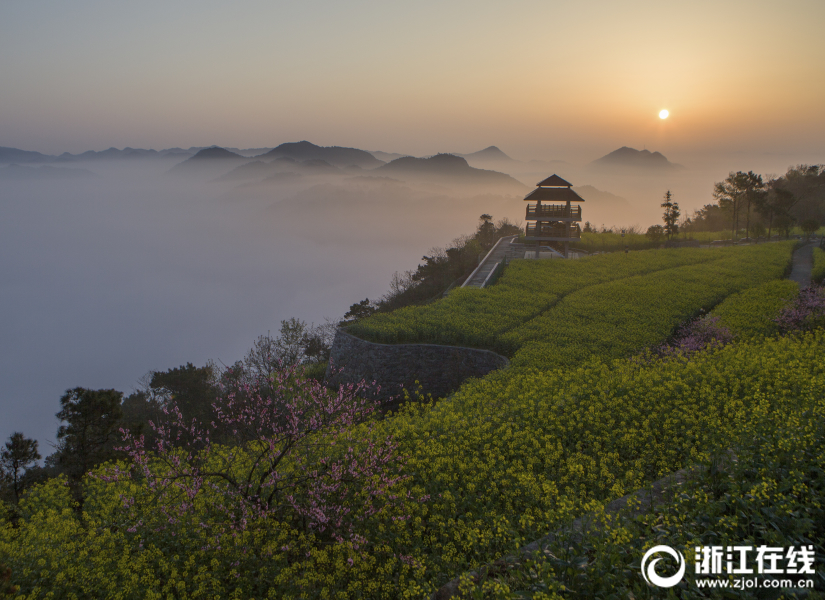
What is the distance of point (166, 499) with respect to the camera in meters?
7.04

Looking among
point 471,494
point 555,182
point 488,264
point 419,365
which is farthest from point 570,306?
point 555,182

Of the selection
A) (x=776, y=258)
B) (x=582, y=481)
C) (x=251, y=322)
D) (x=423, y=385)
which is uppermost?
(x=776, y=258)

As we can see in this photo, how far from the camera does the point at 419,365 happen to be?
17719 mm

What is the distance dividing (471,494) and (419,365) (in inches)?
432

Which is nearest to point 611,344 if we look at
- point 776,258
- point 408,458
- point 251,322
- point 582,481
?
point 582,481

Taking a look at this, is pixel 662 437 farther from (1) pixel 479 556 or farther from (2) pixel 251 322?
(2) pixel 251 322

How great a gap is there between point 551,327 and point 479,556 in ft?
41.0

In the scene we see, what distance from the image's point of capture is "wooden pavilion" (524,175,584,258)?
110 ft

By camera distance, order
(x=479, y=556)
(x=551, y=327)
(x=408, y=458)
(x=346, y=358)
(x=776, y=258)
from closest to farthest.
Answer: (x=479, y=556), (x=408, y=458), (x=551, y=327), (x=346, y=358), (x=776, y=258)

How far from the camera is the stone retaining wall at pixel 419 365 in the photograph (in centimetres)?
1698

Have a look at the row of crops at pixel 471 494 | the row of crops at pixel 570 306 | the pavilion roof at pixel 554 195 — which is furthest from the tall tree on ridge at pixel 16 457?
the pavilion roof at pixel 554 195

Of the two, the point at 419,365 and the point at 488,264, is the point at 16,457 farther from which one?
the point at 488,264

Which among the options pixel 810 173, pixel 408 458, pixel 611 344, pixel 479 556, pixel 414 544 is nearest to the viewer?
pixel 479 556

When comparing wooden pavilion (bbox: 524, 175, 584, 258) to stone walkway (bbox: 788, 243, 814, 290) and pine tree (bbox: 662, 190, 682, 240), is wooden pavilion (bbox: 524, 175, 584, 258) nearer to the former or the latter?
stone walkway (bbox: 788, 243, 814, 290)
